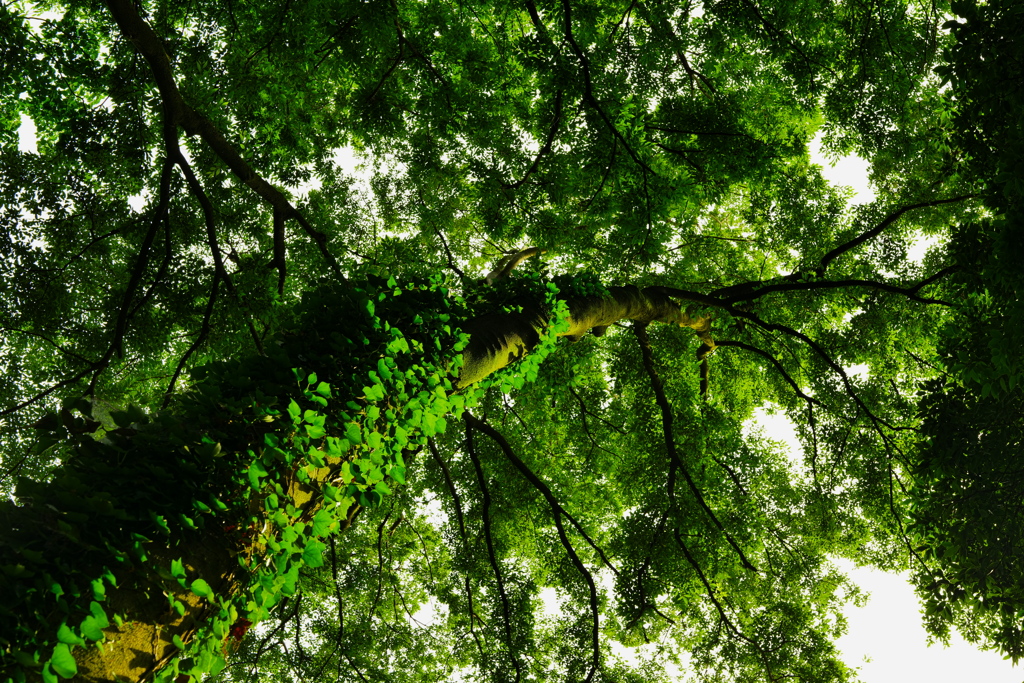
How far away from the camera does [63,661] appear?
1.69 metres

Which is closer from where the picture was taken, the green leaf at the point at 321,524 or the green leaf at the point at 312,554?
the green leaf at the point at 312,554

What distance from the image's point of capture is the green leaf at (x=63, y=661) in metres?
1.68

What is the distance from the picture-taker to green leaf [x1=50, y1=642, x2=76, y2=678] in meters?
1.68

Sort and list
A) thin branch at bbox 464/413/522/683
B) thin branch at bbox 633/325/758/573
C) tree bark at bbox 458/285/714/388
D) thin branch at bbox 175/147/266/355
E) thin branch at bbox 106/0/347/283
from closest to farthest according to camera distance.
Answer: tree bark at bbox 458/285/714/388 < thin branch at bbox 106/0/347/283 < thin branch at bbox 175/147/266/355 < thin branch at bbox 464/413/522/683 < thin branch at bbox 633/325/758/573

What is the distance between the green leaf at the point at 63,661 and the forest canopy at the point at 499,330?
0.01 m

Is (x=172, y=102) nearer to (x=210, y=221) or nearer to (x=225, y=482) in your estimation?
(x=210, y=221)

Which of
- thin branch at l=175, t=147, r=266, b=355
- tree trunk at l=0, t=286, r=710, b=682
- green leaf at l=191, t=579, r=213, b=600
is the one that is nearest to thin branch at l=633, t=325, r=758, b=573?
thin branch at l=175, t=147, r=266, b=355

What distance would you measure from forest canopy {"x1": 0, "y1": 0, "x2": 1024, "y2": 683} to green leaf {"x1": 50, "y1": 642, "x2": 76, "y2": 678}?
12mm

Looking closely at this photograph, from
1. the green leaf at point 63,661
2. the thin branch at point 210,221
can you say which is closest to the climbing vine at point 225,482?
the green leaf at point 63,661

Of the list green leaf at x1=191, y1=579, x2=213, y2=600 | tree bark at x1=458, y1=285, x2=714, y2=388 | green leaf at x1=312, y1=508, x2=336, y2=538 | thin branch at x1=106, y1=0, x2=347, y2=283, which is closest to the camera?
green leaf at x1=191, y1=579, x2=213, y2=600

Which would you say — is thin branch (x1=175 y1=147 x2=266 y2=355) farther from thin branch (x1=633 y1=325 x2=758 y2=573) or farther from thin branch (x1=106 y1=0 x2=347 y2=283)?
thin branch (x1=633 y1=325 x2=758 y2=573)

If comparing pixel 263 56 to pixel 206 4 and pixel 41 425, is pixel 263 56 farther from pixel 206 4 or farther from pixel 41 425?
pixel 41 425

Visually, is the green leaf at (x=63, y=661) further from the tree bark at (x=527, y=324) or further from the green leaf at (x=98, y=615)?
the tree bark at (x=527, y=324)

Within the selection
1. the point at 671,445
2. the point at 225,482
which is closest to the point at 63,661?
the point at 225,482
